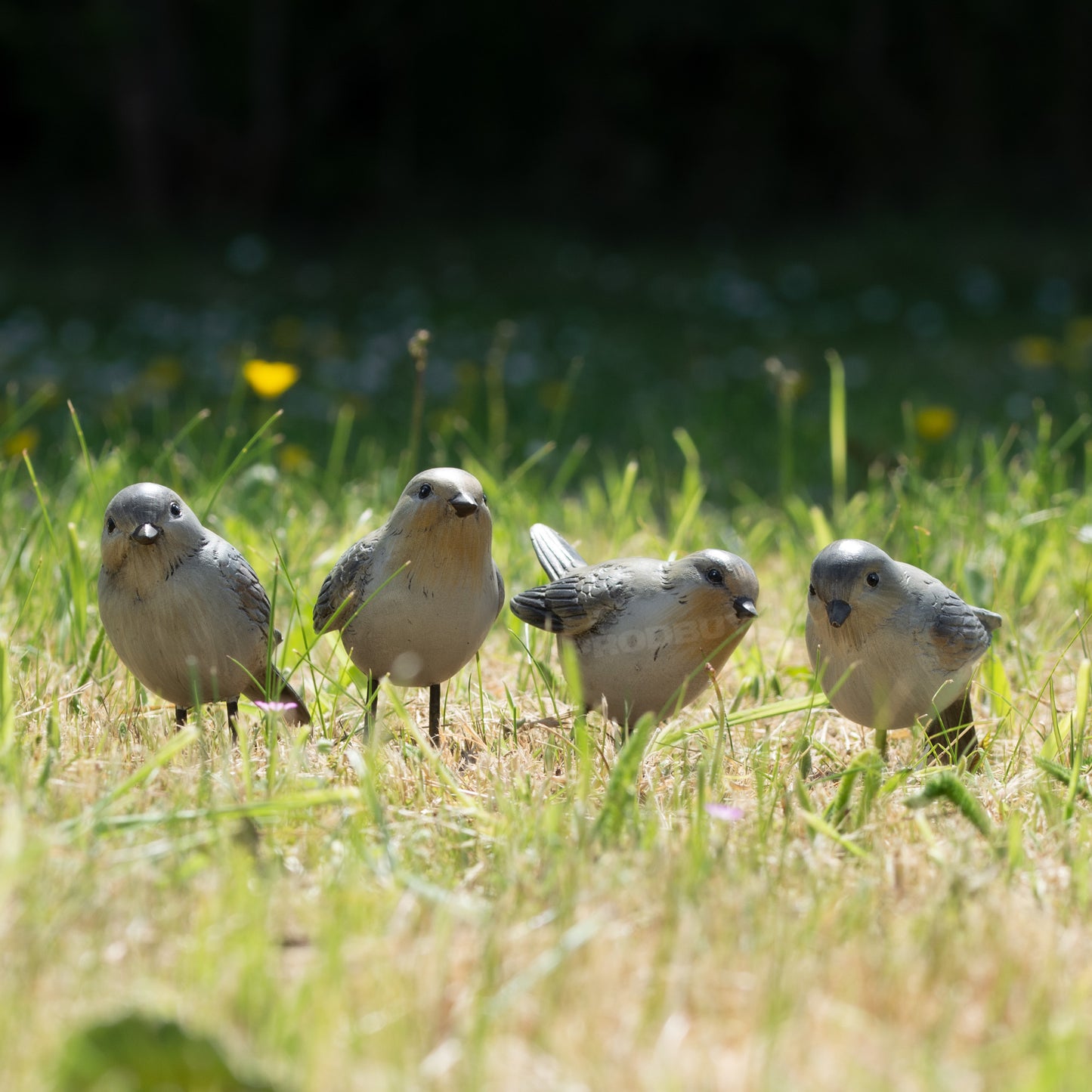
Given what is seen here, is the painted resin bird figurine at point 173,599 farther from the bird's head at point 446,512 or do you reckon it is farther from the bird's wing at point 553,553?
the bird's wing at point 553,553

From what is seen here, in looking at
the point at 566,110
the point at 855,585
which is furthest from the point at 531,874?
the point at 566,110

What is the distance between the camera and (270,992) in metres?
1.38

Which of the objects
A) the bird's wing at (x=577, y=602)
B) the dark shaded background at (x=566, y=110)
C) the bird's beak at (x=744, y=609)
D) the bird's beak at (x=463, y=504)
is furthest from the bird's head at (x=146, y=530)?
the dark shaded background at (x=566, y=110)

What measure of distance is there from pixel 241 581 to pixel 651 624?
672 mm

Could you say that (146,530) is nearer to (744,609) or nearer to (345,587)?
(345,587)

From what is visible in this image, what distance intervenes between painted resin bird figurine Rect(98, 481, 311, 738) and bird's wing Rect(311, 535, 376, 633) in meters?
0.15

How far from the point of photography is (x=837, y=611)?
205cm

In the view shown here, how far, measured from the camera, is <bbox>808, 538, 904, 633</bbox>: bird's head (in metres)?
2.07

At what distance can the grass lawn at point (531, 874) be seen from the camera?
4.47ft

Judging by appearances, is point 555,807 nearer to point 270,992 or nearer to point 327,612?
point 270,992

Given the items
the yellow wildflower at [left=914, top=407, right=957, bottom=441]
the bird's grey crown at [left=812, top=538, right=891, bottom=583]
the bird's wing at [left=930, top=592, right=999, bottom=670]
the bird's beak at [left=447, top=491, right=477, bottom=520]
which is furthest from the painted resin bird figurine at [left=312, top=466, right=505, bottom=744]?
the yellow wildflower at [left=914, top=407, right=957, bottom=441]

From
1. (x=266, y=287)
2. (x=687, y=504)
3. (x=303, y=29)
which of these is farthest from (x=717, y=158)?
(x=687, y=504)

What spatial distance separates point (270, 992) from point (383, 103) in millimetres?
12319

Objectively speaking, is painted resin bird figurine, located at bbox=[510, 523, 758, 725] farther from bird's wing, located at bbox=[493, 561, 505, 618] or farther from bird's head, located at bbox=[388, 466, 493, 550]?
bird's head, located at bbox=[388, 466, 493, 550]
